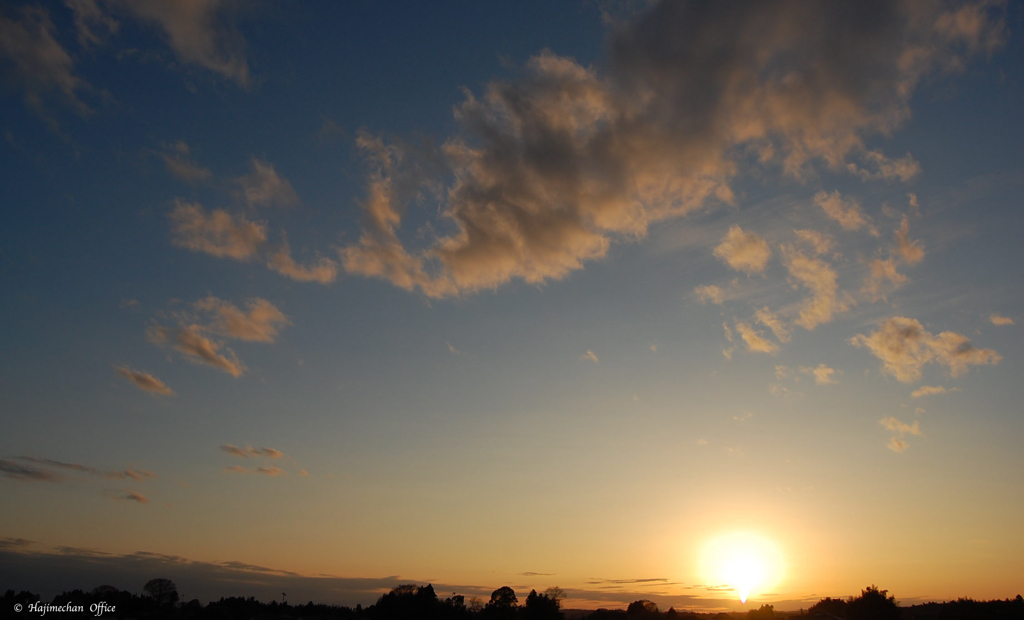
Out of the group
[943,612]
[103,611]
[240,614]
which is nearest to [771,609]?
[943,612]

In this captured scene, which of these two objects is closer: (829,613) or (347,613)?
(829,613)

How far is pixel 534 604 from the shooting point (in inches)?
5335

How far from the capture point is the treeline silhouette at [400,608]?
325 feet

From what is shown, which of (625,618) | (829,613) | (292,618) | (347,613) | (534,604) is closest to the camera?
(829,613)

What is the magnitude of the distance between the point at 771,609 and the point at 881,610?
36.4m

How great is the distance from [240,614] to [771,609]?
11303cm

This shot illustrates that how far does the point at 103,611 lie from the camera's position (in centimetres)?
9894

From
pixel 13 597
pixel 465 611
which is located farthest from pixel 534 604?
pixel 13 597

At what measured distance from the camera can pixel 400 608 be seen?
383 feet

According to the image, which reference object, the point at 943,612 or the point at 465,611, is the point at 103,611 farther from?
the point at 943,612

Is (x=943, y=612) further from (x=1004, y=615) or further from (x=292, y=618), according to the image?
(x=292, y=618)

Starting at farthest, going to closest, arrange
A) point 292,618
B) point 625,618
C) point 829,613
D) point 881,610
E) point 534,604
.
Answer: point 625,618
point 534,604
point 292,618
point 829,613
point 881,610

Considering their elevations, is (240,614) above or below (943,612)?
below

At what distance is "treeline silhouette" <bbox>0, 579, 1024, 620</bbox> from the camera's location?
99.1 metres
